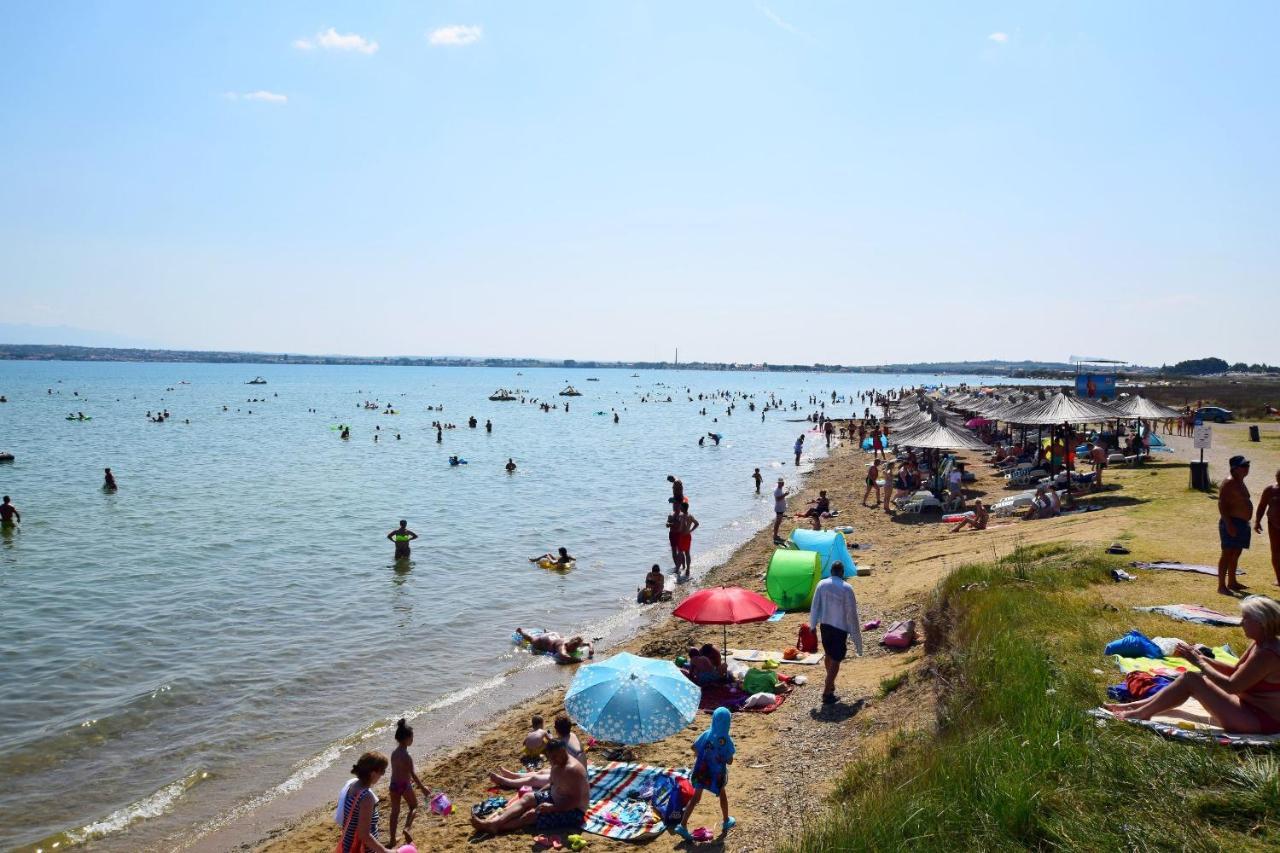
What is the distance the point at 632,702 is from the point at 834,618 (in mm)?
2883

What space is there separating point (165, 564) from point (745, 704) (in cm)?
1738

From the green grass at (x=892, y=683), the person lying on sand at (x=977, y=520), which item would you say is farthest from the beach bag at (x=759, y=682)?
the person lying on sand at (x=977, y=520)

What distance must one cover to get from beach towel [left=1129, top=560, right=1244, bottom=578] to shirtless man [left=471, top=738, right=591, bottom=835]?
8282mm

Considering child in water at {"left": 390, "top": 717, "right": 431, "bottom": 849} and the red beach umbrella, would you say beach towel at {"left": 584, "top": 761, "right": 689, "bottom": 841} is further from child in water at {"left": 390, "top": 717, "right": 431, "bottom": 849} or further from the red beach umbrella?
the red beach umbrella

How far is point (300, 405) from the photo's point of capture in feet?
317

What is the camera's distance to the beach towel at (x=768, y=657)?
11.7 meters

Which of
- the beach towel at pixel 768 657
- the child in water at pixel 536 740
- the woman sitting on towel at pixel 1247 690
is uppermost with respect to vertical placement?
the woman sitting on towel at pixel 1247 690

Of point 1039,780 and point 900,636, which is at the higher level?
point 1039,780

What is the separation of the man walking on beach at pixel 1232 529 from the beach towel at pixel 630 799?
7.11m

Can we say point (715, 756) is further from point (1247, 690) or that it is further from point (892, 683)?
point (1247, 690)

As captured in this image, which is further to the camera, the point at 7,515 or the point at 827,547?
the point at 7,515

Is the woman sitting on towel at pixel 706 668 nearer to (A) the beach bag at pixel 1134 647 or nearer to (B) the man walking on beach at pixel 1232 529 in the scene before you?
(A) the beach bag at pixel 1134 647

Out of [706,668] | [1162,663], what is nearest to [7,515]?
[706,668]

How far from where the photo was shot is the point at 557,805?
777 centimetres
